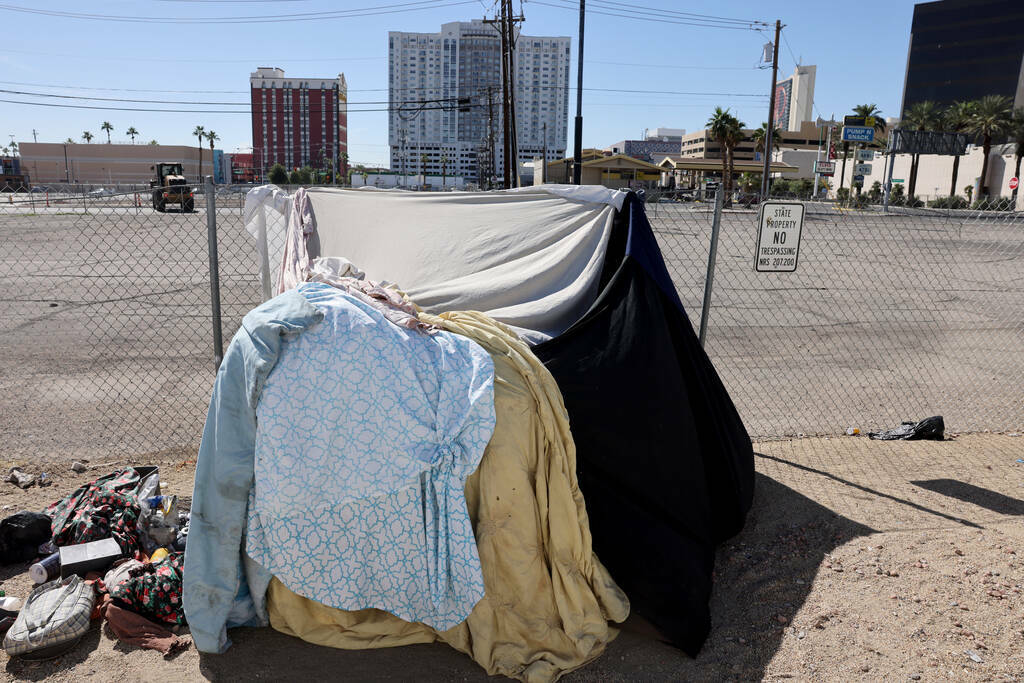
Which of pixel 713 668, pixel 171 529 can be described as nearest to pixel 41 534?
pixel 171 529

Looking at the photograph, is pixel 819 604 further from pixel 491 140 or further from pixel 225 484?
pixel 491 140

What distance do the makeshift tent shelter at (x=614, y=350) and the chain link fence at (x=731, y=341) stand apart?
168 centimetres

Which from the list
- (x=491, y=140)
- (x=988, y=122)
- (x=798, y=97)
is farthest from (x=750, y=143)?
(x=491, y=140)

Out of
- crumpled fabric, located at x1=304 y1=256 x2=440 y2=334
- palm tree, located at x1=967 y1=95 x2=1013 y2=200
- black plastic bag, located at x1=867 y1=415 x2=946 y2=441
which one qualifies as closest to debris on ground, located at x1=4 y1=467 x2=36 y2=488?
crumpled fabric, located at x1=304 y1=256 x2=440 y2=334

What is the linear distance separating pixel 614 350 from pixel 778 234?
1972mm

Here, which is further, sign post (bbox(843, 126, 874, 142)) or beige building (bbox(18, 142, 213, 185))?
beige building (bbox(18, 142, 213, 185))

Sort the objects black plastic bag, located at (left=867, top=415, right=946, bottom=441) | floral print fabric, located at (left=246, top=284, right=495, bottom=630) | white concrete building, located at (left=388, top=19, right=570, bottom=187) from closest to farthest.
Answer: floral print fabric, located at (left=246, top=284, right=495, bottom=630), black plastic bag, located at (left=867, top=415, right=946, bottom=441), white concrete building, located at (left=388, top=19, right=570, bottom=187)

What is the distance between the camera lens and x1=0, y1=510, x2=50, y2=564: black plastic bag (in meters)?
3.57

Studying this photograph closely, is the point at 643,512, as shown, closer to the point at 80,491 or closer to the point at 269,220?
the point at 80,491

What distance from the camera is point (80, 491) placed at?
13.0 feet

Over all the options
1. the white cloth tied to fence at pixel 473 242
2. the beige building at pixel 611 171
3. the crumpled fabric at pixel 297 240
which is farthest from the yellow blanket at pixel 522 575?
the beige building at pixel 611 171

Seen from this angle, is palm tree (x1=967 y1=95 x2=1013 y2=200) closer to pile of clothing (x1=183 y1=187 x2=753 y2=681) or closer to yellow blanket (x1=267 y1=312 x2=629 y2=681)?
pile of clothing (x1=183 y1=187 x2=753 y2=681)

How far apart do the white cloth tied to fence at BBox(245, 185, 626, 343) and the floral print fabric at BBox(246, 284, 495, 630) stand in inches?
35.5

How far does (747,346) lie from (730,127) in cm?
5030
